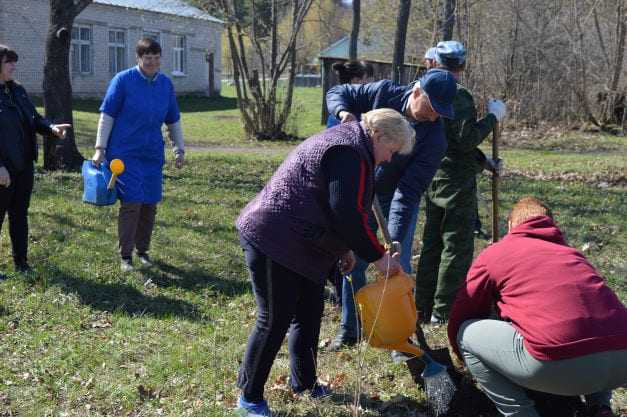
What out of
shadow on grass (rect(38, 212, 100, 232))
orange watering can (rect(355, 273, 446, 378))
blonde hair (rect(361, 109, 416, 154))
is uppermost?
blonde hair (rect(361, 109, 416, 154))

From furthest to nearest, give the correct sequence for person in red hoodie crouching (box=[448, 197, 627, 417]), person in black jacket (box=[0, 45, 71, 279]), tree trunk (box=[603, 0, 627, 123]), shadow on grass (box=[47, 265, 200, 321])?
tree trunk (box=[603, 0, 627, 123]), person in black jacket (box=[0, 45, 71, 279]), shadow on grass (box=[47, 265, 200, 321]), person in red hoodie crouching (box=[448, 197, 627, 417])

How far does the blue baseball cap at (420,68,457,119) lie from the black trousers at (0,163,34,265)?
11.1ft

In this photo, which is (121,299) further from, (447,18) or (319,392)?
(447,18)

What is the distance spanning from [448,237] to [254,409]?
80.4 inches

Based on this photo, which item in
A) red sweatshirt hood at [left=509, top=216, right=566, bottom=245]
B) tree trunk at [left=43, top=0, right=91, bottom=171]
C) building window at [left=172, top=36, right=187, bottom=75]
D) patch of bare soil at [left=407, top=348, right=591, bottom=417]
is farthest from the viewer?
building window at [left=172, top=36, right=187, bottom=75]

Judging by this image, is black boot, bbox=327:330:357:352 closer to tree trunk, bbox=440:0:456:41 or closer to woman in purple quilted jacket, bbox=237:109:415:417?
woman in purple quilted jacket, bbox=237:109:415:417

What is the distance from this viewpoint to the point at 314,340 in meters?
3.83

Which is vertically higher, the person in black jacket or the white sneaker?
the person in black jacket

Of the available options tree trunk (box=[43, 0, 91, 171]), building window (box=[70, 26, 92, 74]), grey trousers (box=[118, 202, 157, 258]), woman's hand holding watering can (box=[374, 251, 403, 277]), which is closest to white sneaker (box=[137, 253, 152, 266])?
grey trousers (box=[118, 202, 157, 258])

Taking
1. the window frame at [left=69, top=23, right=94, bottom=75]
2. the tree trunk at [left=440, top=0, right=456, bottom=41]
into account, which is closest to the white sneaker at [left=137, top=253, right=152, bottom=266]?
the tree trunk at [left=440, top=0, right=456, bottom=41]

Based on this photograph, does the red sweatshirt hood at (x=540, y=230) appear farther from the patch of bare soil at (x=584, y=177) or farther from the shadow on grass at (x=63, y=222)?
the patch of bare soil at (x=584, y=177)

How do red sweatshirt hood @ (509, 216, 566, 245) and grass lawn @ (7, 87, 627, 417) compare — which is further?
grass lawn @ (7, 87, 627, 417)

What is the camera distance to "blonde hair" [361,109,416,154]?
330 centimetres

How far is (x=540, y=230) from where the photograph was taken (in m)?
3.35
